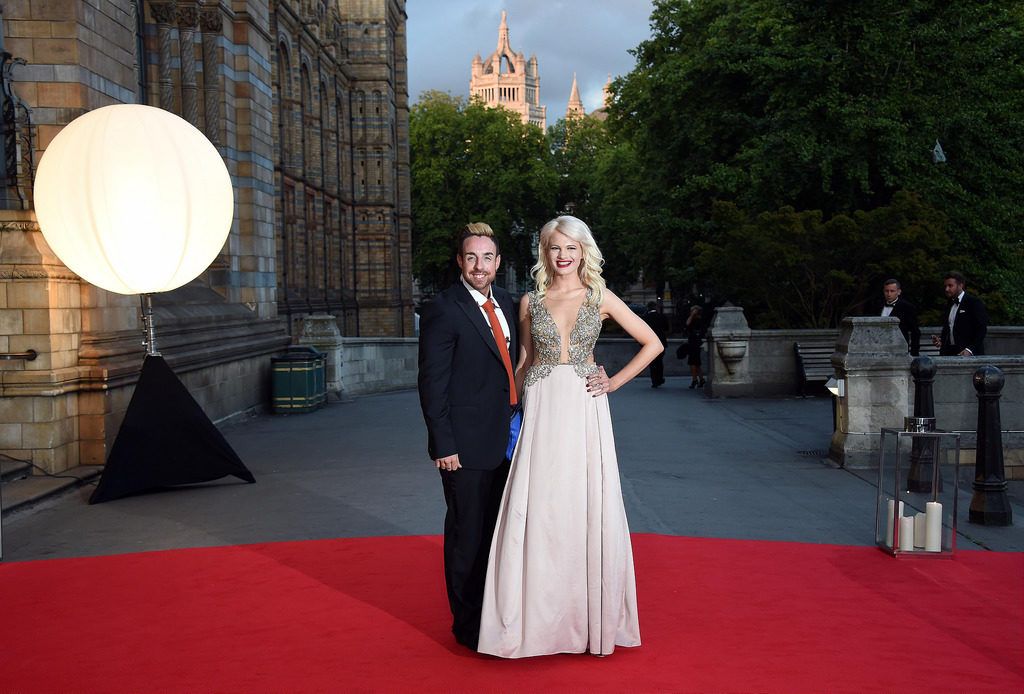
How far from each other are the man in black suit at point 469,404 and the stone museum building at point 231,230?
6405 millimetres

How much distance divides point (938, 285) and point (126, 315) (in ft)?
47.4

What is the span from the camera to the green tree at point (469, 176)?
6538cm

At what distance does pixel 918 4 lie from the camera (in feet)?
72.9

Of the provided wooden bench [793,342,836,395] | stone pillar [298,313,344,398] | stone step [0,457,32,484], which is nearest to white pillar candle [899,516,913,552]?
stone step [0,457,32,484]

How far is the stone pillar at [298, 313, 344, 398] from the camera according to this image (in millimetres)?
20938

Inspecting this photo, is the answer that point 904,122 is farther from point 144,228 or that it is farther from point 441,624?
point 441,624

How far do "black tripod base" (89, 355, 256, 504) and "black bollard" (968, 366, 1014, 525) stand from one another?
617cm

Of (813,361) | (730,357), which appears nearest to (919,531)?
(813,361)

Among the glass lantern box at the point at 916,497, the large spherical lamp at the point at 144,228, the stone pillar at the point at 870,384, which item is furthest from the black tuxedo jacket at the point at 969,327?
the large spherical lamp at the point at 144,228

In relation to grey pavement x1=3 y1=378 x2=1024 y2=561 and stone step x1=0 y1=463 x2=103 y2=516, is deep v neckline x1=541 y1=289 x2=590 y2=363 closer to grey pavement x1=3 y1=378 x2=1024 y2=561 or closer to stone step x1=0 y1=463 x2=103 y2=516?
grey pavement x1=3 y1=378 x2=1024 y2=561

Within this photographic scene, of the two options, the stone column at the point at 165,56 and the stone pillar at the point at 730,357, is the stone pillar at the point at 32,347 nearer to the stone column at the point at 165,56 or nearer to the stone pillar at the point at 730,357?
the stone column at the point at 165,56

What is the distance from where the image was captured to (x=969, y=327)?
12.0 metres

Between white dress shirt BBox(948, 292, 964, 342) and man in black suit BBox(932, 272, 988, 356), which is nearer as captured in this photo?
man in black suit BBox(932, 272, 988, 356)

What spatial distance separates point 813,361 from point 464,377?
45.7 feet
